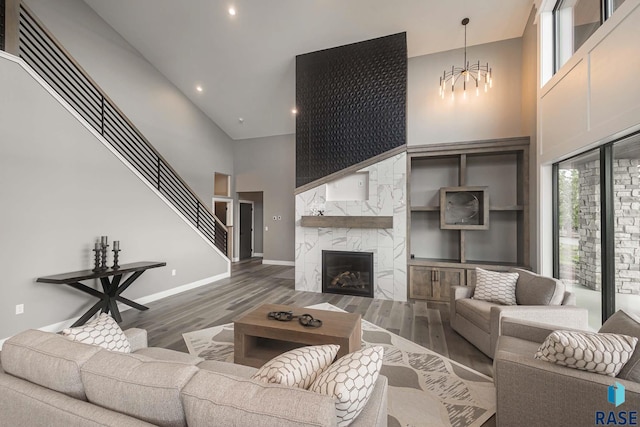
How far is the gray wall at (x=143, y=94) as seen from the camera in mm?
4855

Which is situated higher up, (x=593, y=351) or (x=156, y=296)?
(x=593, y=351)

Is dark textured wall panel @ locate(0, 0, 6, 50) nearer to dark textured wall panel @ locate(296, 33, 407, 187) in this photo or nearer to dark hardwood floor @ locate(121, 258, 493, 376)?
dark hardwood floor @ locate(121, 258, 493, 376)

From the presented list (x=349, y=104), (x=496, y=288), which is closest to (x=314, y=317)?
(x=496, y=288)

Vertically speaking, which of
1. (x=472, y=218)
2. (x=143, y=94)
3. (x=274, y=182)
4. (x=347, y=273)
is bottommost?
(x=347, y=273)

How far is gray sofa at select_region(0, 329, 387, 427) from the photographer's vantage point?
0.87 metres

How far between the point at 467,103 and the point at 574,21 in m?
1.65

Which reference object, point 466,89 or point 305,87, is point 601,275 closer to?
point 466,89

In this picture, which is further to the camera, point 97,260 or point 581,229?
point 97,260

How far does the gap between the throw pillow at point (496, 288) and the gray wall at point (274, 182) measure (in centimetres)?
542

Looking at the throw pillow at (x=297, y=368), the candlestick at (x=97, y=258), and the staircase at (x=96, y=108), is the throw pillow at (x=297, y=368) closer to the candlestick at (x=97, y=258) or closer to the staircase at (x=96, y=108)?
the candlestick at (x=97, y=258)

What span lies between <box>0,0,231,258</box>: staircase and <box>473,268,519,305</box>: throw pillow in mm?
5119

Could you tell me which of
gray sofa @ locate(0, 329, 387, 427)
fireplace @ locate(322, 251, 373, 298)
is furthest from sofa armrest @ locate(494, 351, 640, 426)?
fireplace @ locate(322, 251, 373, 298)

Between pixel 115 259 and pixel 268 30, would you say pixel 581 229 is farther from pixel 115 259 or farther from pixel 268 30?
pixel 115 259

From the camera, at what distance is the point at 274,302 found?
4594mm
